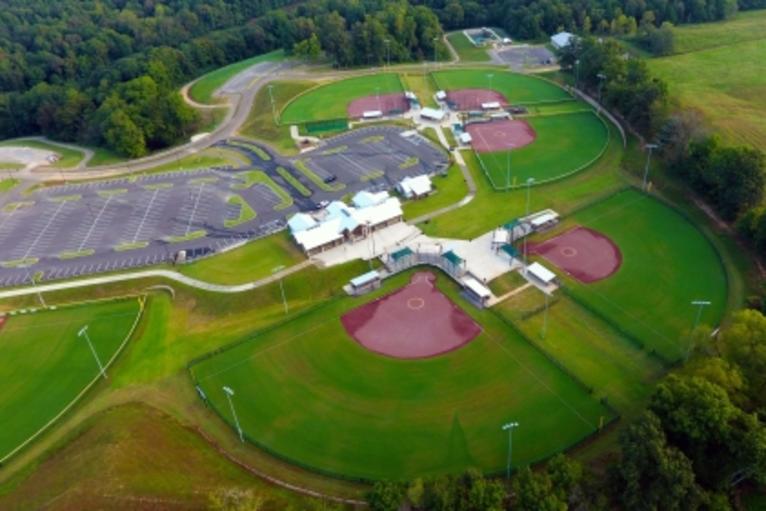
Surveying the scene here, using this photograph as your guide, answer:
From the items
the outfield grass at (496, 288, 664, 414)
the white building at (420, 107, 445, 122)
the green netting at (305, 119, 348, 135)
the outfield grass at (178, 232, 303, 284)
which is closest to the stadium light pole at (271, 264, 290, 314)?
the outfield grass at (178, 232, 303, 284)

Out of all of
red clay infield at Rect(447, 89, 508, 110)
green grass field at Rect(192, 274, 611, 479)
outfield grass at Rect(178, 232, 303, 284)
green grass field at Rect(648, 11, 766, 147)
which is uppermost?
green grass field at Rect(648, 11, 766, 147)

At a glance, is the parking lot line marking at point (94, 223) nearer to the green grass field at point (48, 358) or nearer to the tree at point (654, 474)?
the green grass field at point (48, 358)

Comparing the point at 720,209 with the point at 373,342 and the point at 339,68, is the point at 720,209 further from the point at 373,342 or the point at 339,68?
the point at 339,68

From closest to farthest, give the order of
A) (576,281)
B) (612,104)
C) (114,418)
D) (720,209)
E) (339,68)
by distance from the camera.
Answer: (114,418) → (576,281) → (720,209) → (612,104) → (339,68)

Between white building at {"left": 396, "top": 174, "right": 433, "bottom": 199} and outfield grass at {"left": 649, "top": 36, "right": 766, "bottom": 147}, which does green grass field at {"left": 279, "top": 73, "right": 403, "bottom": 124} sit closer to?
white building at {"left": 396, "top": 174, "right": 433, "bottom": 199}

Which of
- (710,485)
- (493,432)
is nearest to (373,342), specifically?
(493,432)

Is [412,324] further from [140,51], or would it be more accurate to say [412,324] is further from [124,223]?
[140,51]

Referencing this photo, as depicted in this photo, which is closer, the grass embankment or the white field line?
the white field line
